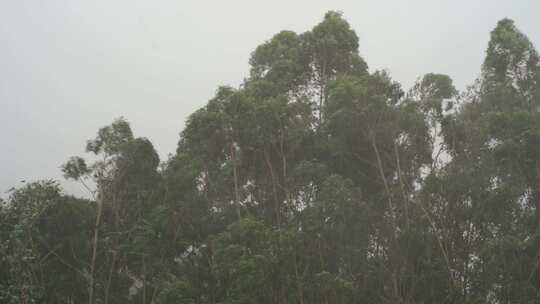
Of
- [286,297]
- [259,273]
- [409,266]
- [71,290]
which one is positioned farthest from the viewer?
[71,290]

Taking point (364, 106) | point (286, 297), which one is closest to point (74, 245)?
point (286, 297)

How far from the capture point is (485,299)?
420 inches

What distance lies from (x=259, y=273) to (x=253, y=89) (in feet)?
22.1

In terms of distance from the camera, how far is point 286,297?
9.55 m

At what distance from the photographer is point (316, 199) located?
12.0 m

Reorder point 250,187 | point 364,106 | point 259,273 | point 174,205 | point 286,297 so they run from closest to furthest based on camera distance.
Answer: point 259,273 < point 286,297 < point 364,106 < point 174,205 < point 250,187

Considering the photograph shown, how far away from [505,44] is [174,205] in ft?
38.5

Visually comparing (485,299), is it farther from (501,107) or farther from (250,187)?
(250,187)

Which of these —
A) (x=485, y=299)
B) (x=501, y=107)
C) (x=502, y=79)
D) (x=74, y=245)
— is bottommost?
(x=485, y=299)

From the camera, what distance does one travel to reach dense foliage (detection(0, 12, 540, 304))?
33.7ft

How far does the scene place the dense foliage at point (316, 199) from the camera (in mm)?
10281

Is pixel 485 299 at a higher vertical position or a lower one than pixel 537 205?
lower

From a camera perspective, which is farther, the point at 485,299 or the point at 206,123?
the point at 206,123

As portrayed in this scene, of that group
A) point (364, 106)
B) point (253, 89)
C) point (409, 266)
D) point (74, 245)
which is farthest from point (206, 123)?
point (74, 245)
